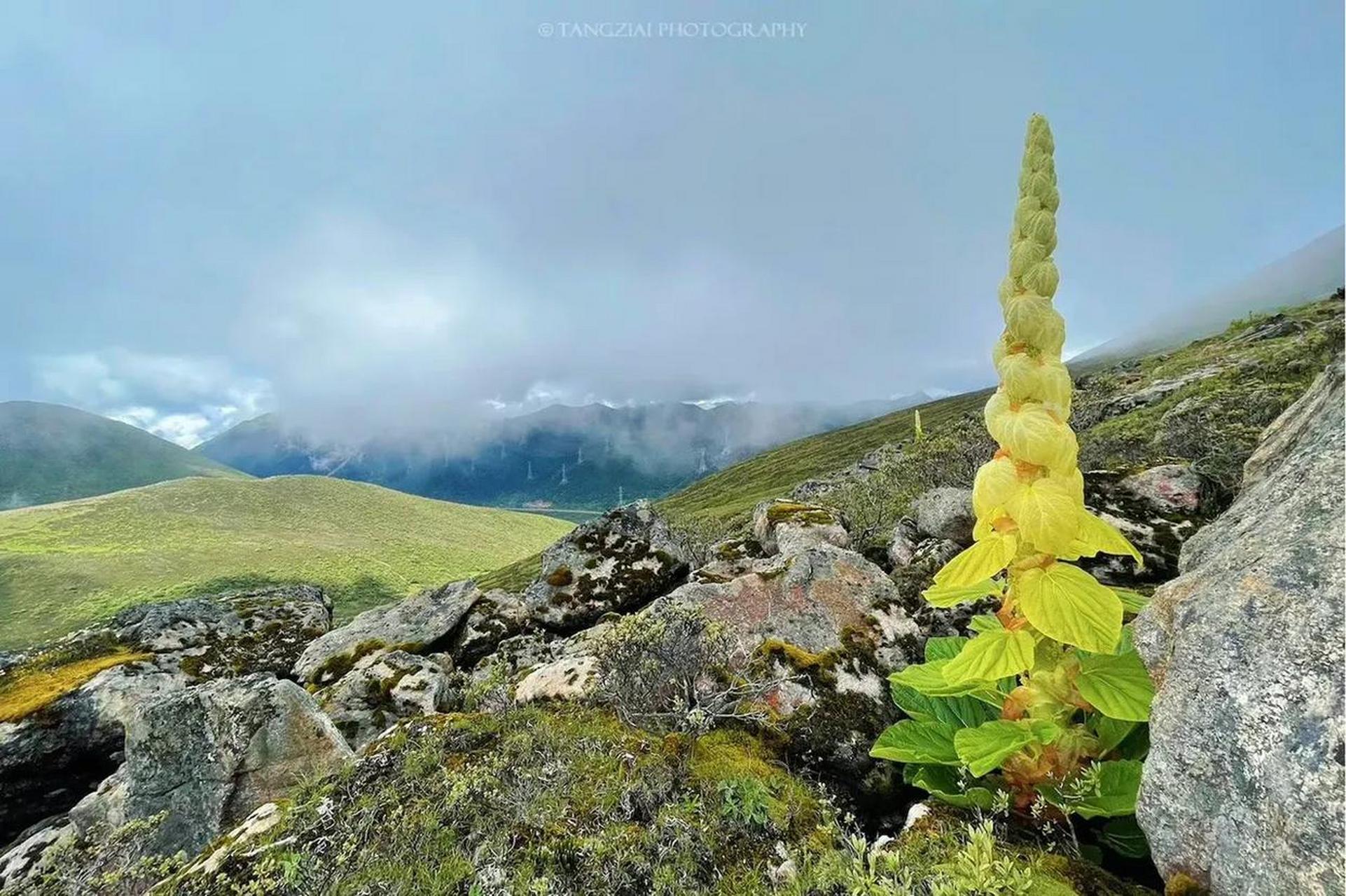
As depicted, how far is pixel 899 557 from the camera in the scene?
11945 mm

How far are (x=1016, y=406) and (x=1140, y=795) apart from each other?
2712 millimetres

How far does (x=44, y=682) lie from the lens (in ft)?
48.9

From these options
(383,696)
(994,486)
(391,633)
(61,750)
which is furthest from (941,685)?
(61,750)

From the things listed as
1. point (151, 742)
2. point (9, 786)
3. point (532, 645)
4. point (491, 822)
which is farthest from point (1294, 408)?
point (9, 786)

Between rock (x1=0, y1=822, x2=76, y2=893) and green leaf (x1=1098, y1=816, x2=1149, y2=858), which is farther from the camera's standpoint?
rock (x1=0, y1=822, x2=76, y2=893)

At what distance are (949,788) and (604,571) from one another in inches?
541

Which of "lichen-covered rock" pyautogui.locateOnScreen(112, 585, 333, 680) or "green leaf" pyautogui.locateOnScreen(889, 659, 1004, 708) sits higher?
"green leaf" pyautogui.locateOnScreen(889, 659, 1004, 708)

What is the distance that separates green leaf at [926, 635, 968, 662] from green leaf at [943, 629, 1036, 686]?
201cm

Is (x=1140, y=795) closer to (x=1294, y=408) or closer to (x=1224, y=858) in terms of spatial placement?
(x=1224, y=858)

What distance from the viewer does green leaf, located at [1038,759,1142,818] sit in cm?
406

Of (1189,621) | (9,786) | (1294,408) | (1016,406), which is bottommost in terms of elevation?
(9,786)

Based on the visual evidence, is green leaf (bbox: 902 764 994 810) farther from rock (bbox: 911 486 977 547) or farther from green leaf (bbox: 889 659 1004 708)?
rock (bbox: 911 486 977 547)

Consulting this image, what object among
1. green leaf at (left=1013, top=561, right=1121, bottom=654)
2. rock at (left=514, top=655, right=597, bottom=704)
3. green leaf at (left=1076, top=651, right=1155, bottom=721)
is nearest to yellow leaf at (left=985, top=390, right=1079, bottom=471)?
green leaf at (left=1013, top=561, right=1121, bottom=654)

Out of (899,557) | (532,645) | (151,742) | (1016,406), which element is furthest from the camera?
(532,645)
